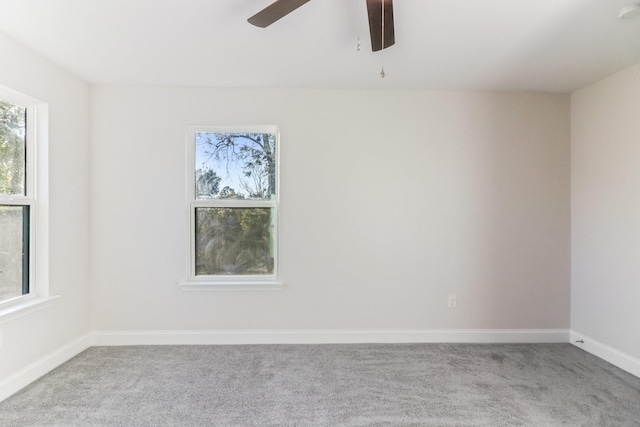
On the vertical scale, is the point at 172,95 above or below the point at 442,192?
above

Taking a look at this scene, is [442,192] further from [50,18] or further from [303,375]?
[50,18]

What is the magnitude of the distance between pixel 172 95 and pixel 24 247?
1.69 metres

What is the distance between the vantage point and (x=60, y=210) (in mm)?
2670

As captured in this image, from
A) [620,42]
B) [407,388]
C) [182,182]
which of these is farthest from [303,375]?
[620,42]

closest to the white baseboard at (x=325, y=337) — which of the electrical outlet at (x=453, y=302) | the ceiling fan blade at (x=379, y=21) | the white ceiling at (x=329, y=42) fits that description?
the electrical outlet at (x=453, y=302)

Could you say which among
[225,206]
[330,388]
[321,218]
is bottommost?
[330,388]

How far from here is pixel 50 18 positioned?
1986 mm

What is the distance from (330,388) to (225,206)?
180cm

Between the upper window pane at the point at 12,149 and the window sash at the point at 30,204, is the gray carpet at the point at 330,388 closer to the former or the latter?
the window sash at the point at 30,204

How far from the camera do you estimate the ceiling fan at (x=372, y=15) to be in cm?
154

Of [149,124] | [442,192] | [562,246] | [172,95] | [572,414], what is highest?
[172,95]

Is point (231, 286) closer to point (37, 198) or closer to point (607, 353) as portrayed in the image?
point (37, 198)

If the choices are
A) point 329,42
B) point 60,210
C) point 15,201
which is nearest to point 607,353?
point 329,42

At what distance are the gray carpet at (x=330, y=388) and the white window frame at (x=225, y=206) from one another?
55 cm
